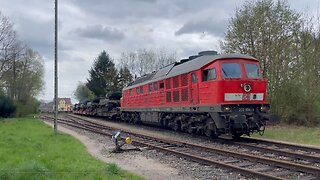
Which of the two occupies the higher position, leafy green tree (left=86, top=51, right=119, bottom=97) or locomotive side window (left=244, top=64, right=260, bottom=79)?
leafy green tree (left=86, top=51, right=119, bottom=97)

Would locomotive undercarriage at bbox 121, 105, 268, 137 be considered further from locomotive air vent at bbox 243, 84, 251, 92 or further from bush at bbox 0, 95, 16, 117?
bush at bbox 0, 95, 16, 117

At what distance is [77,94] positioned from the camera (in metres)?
101

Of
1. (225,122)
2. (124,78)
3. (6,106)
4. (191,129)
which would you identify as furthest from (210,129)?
(124,78)

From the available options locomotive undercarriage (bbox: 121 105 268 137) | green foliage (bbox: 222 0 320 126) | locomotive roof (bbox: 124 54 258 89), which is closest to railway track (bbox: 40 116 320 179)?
locomotive undercarriage (bbox: 121 105 268 137)

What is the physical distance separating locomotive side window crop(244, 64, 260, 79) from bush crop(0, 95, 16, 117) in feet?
129

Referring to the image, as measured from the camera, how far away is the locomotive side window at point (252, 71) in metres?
17.0

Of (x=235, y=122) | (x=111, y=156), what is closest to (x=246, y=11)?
(x=235, y=122)

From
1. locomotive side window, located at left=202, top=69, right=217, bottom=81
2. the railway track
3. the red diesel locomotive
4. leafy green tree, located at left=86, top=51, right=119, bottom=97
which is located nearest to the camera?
the railway track

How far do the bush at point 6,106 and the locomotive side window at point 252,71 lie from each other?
39416mm

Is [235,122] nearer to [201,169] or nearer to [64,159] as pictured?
Result: [201,169]

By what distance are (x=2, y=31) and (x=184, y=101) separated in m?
37.3

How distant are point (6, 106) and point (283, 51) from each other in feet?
117

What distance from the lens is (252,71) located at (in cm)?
1717

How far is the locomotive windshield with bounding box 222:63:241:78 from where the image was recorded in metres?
16.5
